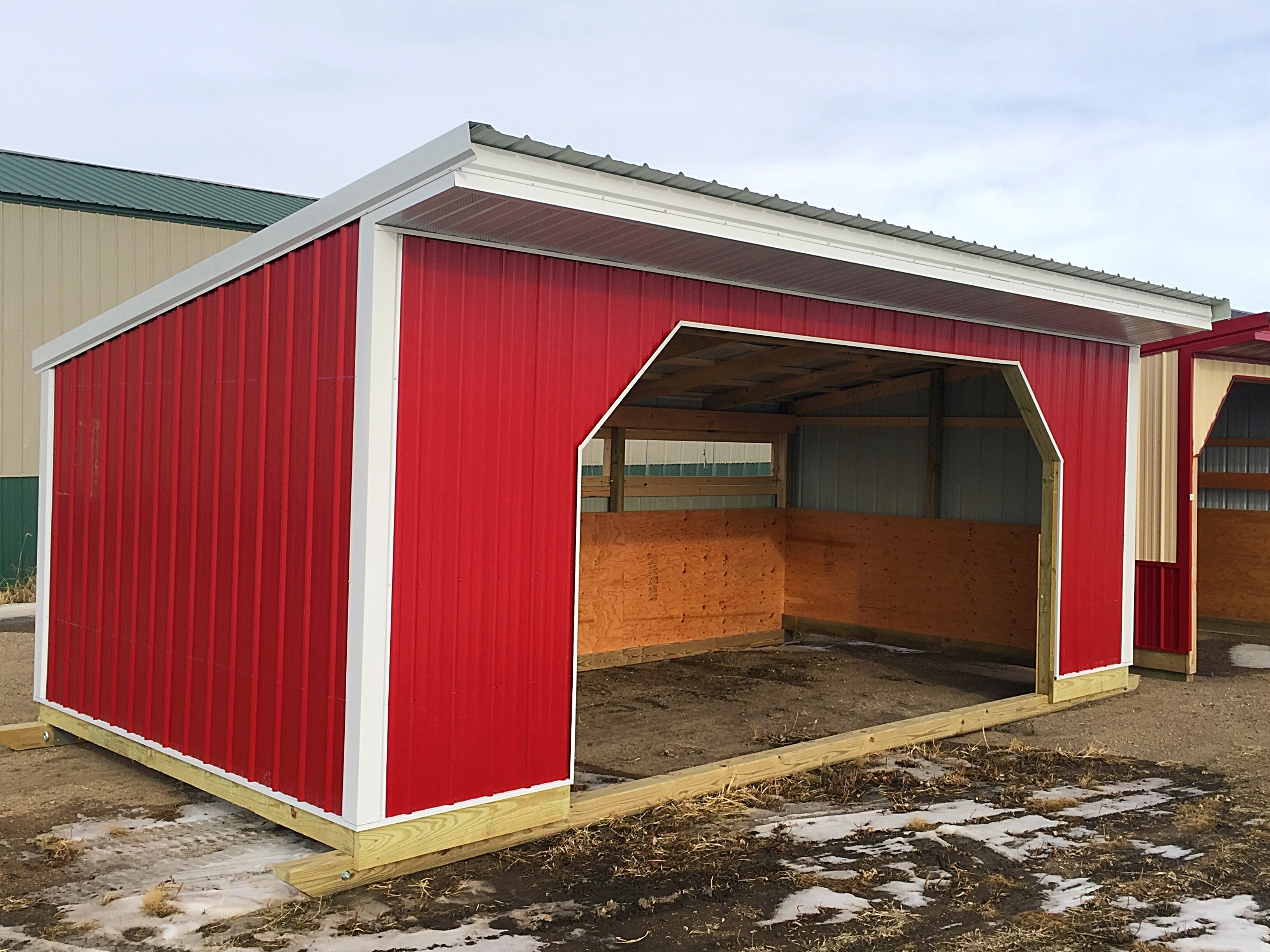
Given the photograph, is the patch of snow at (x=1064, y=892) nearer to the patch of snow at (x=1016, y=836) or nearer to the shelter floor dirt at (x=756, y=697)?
the patch of snow at (x=1016, y=836)

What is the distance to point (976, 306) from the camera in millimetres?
7438

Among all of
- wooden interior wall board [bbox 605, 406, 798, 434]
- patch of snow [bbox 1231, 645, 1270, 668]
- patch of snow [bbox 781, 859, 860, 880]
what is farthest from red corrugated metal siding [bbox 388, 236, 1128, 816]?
patch of snow [bbox 1231, 645, 1270, 668]

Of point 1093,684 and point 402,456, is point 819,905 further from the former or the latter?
point 1093,684

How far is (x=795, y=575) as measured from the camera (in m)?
12.4

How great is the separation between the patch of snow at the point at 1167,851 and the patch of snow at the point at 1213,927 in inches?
20.6

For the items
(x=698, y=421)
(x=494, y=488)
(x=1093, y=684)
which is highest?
(x=698, y=421)

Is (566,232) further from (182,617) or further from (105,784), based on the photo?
(105,784)

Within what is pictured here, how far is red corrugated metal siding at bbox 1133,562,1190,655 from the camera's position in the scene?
9.91 m

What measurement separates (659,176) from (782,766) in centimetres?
340

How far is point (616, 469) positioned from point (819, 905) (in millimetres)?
6336

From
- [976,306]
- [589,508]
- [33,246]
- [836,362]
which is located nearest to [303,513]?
[976,306]

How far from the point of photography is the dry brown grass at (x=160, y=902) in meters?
4.43

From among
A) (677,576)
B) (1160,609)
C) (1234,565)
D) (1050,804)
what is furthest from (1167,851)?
(1234,565)

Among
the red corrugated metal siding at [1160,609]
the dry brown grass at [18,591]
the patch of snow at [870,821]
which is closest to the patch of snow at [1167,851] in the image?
the patch of snow at [870,821]
